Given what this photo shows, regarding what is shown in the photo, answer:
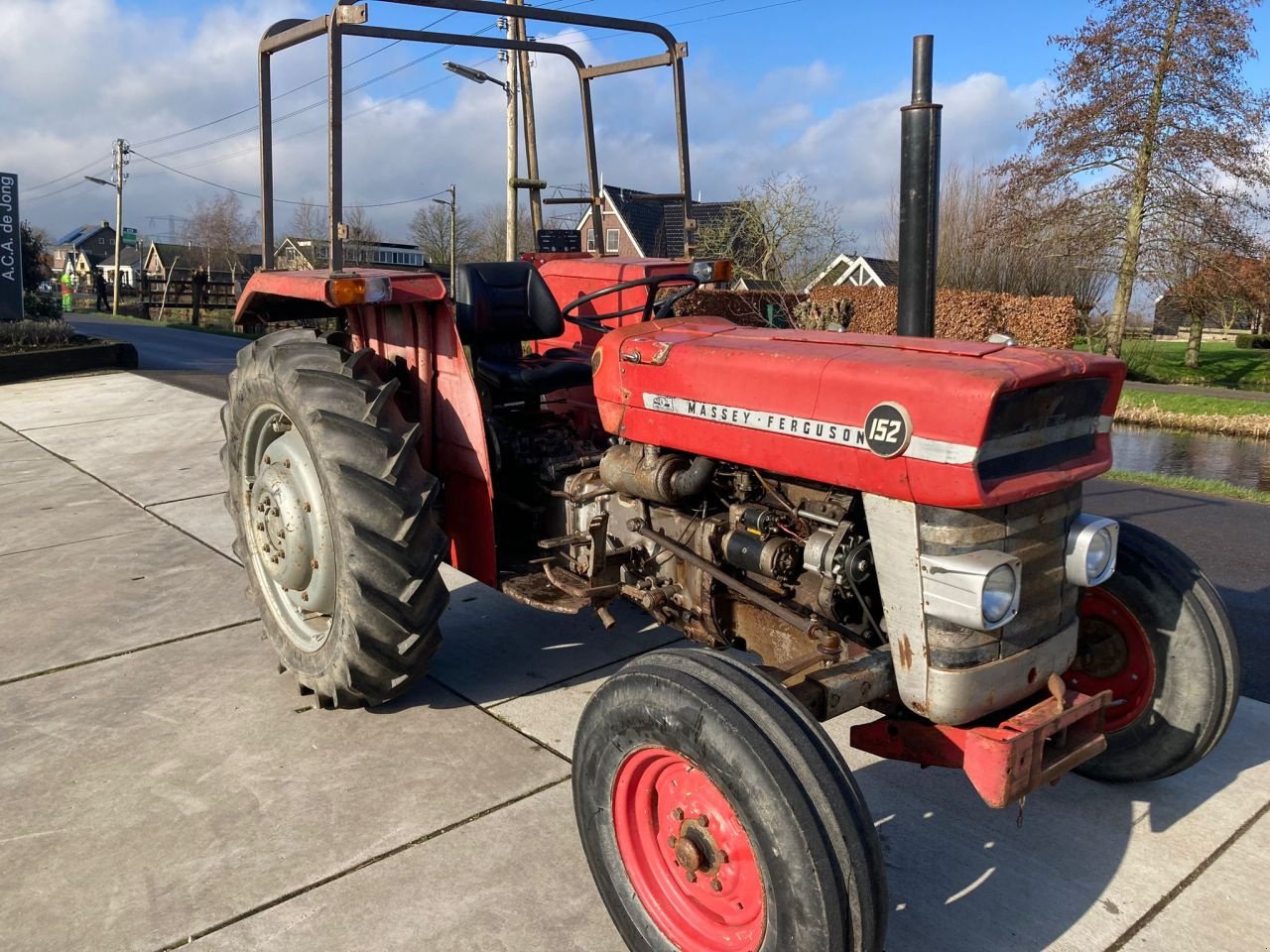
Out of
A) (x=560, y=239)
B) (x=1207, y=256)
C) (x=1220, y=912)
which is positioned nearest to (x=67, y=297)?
(x=1207, y=256)

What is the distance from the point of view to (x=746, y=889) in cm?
211

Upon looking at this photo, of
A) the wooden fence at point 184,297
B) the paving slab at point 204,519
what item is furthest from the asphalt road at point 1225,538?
the wooden fence at point 184,297

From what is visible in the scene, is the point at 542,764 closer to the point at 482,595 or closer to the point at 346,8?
the point at 482,595

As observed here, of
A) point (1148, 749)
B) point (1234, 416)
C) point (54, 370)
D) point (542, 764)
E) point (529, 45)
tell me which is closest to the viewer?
point (1148, 749)

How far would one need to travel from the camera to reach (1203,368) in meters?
23.5

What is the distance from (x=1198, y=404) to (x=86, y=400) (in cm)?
1596

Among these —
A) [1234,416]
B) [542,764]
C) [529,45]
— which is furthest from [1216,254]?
[542,764]

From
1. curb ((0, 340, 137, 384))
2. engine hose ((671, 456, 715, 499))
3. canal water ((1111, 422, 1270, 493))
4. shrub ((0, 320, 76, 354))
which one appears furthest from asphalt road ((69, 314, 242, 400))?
canal water ((1111, 422, 1270, 493))

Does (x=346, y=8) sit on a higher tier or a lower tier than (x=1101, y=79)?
lower

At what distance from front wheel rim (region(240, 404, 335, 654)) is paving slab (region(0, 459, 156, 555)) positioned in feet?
7.94

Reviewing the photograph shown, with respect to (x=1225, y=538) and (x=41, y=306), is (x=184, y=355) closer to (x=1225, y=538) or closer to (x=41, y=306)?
(x=41, y=306)

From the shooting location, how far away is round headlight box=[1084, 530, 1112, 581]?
2324 mm

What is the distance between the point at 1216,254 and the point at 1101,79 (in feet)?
14.3

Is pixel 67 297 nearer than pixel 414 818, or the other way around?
pixel 414 818
